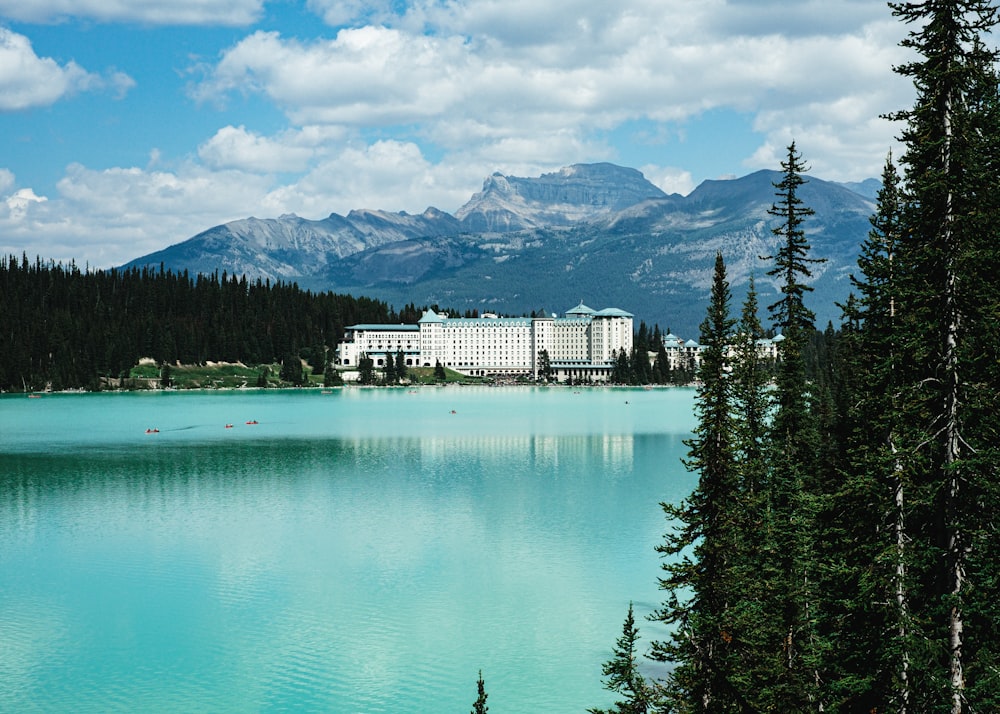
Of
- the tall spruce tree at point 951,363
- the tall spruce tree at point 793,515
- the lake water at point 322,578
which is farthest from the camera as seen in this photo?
the lake water at point 322,578

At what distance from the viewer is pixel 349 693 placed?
1512 inches

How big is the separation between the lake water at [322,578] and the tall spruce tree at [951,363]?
62.6 ft

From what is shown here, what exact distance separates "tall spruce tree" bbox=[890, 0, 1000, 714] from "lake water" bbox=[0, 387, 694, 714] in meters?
19.1

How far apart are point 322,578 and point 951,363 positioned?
4280cm

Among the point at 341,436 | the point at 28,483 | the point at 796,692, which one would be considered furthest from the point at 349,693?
the point at 341,436

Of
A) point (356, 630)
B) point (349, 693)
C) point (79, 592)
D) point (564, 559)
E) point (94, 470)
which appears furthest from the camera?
point (94, 470)

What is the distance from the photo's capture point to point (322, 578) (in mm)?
56312

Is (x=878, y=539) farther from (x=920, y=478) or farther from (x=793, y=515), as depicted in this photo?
(x=793, y=515)

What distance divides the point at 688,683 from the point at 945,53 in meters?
15.1

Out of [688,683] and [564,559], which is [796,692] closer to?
[688,683]

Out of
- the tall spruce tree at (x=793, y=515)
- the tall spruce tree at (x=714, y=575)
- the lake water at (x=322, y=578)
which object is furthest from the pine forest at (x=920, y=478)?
the lake water at (x=322, y=578)

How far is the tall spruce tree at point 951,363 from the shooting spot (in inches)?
796

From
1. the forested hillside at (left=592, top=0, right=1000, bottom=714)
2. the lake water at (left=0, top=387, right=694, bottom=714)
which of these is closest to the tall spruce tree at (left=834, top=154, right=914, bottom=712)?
the forested hillside at (left=592, top=0, right=1000, bottom=714)

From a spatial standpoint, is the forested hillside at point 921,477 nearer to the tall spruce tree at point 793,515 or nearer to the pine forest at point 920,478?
the pine forest at point 920,478
